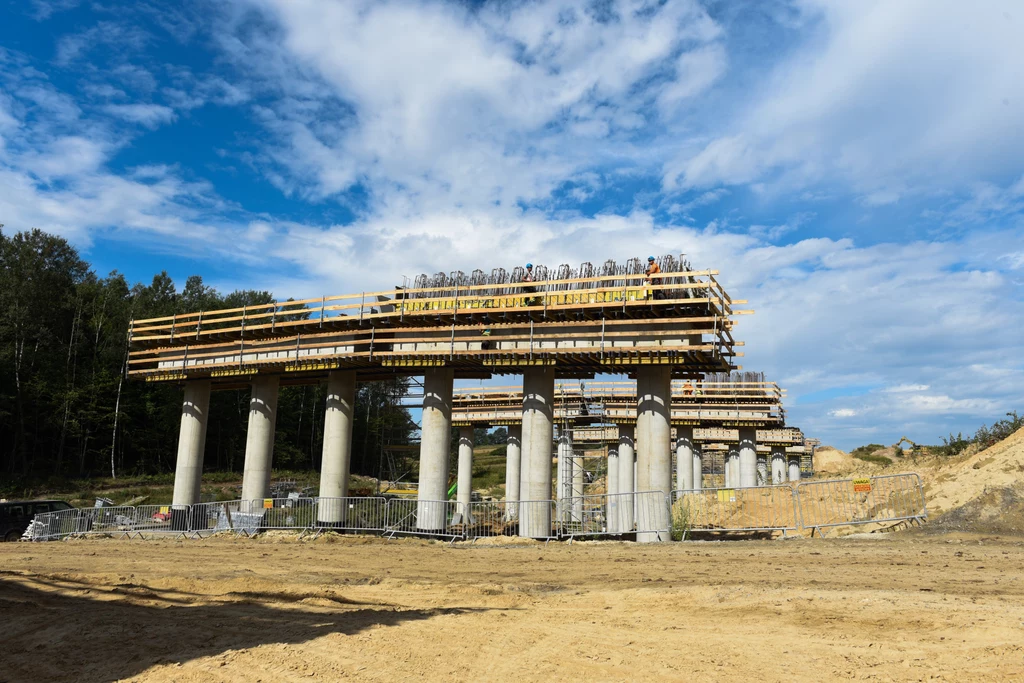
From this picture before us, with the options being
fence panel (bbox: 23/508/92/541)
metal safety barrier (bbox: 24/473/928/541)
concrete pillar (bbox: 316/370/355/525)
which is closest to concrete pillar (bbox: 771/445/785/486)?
metal safety barrier (bbox: 24/473/928/541)

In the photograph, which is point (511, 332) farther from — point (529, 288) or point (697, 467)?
point (697, 467)

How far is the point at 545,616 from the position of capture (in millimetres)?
10695

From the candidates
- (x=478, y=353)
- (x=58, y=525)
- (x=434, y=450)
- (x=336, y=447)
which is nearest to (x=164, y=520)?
(x=58, y=525)

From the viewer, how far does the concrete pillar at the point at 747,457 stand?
38.8 metres

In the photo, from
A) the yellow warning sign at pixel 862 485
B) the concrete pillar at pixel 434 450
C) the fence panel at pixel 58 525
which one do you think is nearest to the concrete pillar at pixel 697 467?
the yellow warning sign at pixel 862 485

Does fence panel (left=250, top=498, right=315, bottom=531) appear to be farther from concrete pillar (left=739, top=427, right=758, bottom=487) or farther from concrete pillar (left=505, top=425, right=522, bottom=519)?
concrete pillar (left=739, top=427, right=758, bottom=487)

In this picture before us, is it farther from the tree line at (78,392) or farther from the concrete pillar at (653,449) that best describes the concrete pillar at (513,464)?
the concrete pillar at (653,449)

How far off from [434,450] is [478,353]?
4.19 metres

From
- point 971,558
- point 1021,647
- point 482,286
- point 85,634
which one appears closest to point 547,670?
A: point 1021,647

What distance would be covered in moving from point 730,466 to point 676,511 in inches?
955

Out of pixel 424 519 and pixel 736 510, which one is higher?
pixel 736 510

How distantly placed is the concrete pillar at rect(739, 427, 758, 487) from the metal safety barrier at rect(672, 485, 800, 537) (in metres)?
1.58

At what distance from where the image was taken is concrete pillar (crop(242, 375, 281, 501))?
30766 millimetres

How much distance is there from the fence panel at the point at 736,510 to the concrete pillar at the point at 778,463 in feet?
35.7
